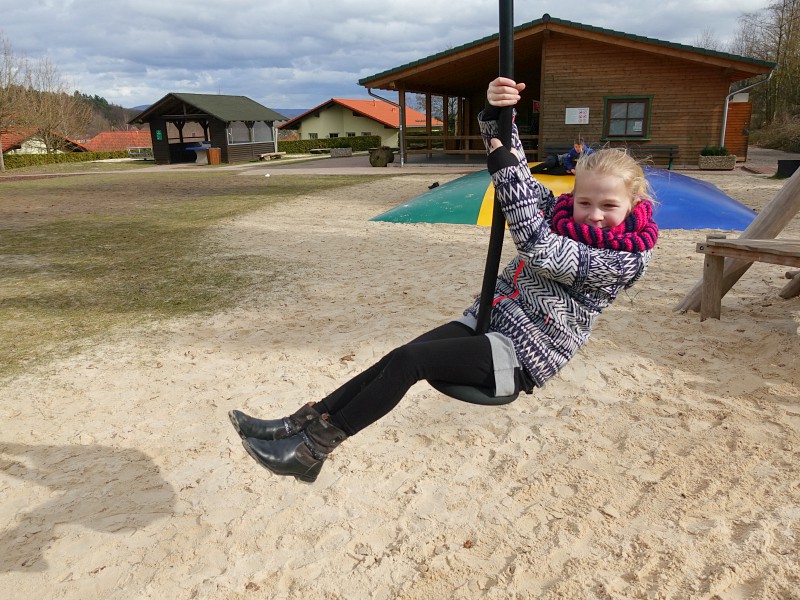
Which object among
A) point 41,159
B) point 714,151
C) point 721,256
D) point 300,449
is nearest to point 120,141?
point 41,159

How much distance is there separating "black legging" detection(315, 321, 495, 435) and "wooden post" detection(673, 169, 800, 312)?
3.86 meters

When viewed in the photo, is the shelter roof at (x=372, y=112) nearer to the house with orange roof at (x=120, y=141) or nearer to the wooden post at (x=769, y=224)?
the house with orange roof at (x=120, y=141)

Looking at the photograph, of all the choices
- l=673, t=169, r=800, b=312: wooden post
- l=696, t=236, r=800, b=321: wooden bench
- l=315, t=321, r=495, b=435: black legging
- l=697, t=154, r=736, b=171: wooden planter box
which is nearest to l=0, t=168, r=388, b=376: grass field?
l=315, t=321, r=495, b=435: black legging

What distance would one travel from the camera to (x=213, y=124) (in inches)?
1446

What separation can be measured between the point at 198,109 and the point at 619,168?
3785 cm

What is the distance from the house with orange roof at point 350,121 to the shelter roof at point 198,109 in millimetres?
11257

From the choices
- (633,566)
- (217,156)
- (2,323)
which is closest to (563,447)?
(633,566)

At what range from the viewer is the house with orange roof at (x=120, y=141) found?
2649 inches

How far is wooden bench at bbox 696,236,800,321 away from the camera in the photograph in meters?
4.65

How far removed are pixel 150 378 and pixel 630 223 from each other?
3405mm

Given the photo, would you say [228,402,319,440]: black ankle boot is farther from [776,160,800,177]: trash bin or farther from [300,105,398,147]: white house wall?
[300,105,398,147]: white house wall

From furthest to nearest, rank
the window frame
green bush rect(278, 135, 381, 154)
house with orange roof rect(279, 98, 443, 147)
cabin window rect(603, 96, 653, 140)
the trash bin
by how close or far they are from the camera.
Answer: house with orange roof rect(279, 98, 443, 147)
green bush rect(278, 135, 381, 154)
cabin window rect(603, 96, 653, 140)
the window frame
the trash bin

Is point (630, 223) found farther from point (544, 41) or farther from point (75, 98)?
point (75, 98)

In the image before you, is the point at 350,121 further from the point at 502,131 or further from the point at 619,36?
the point at 502,131
